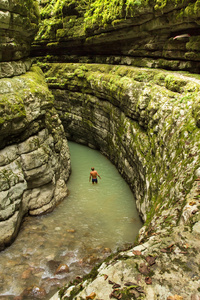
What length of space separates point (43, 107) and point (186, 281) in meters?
9.60

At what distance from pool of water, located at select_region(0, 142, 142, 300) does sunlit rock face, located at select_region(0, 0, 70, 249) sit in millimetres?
698

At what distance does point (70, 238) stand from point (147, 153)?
5131 mm

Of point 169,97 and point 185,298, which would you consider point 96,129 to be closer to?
point 169,97

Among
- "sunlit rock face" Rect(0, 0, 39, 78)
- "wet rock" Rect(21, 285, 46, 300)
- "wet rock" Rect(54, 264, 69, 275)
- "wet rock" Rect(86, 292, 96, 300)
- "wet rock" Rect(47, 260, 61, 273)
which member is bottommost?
"wet rock" Rect(21, 285, 46, 300)

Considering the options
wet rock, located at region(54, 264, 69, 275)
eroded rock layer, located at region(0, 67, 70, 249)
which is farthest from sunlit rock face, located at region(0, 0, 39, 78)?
wet rock, located at region(54, 264, 69, 275)

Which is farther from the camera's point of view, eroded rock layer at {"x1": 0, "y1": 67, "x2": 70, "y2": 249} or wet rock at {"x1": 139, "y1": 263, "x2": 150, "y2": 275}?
eroded rock layer at {"x1": 0, "y1": 67, "x2": 70, "y2": 249}

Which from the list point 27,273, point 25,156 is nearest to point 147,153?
point 25,156

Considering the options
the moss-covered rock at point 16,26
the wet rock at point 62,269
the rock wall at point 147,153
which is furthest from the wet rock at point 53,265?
the moss-covered rock at point 16,26

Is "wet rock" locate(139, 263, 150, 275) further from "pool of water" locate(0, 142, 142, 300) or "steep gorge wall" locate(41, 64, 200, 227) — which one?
"pool of water" locate(0, 142, 142, 300)

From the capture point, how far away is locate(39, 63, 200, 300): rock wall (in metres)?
3.32

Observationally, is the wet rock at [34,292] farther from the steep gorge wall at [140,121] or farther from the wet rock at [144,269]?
the wet rock at [144,269]

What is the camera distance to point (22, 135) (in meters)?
9.78

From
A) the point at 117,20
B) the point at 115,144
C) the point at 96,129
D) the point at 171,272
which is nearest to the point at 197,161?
the point at 171,272

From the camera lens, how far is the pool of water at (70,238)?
7.14 meters
